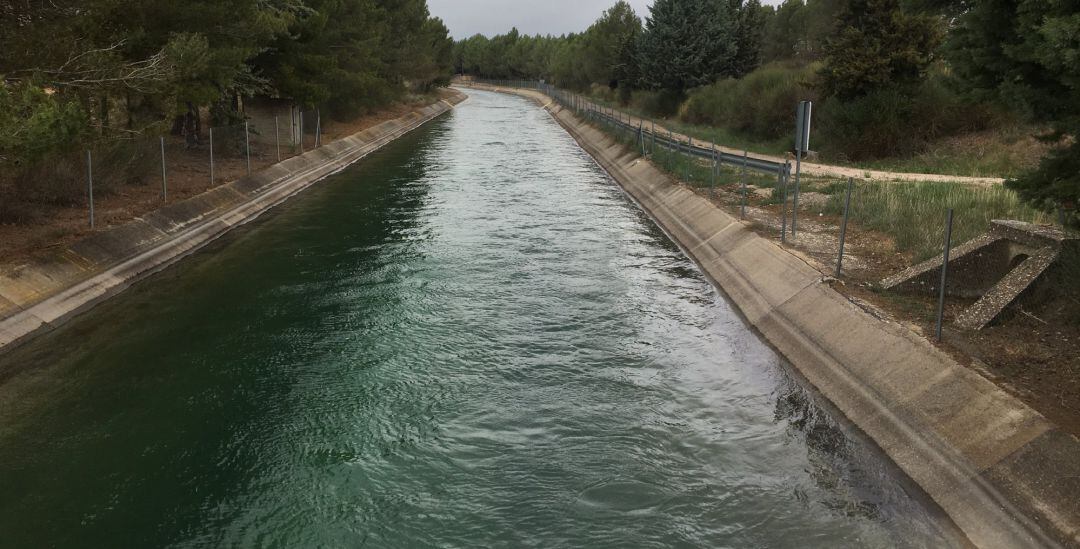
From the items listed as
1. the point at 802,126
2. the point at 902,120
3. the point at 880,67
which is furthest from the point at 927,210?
the point at 880,67

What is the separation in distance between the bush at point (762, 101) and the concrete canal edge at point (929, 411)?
75.3 ft

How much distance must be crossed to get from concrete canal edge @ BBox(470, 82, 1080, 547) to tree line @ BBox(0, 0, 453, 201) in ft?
38.7

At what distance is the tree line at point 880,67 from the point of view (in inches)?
338

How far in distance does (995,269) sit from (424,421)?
920 cm

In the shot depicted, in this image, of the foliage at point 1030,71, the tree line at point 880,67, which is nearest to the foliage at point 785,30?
the tree line at point 880,67

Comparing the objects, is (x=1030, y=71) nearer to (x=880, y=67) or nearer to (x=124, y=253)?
(x=124, y=253)

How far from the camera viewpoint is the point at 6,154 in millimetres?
12406

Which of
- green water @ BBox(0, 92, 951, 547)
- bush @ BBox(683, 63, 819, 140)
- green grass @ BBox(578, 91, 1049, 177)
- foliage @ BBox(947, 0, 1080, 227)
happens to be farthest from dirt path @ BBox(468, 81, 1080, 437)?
bush @ BBox(683, 63, 819, 140)

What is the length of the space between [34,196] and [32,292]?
215 inches

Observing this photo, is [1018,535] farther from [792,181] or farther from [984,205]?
[792,181]

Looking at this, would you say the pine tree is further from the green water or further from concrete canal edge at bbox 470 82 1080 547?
concrete canal edge at bbox 470 82 1080 547

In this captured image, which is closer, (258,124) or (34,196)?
(34,196)

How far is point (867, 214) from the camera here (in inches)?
777

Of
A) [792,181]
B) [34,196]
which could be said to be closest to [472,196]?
[792,181]
